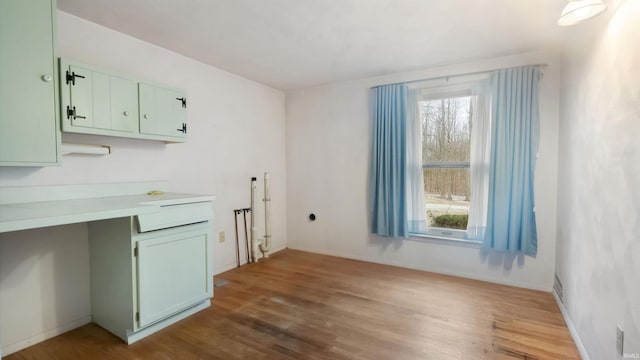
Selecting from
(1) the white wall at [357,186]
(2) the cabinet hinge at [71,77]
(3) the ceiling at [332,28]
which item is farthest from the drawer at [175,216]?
(1) the white wall at [357,186]

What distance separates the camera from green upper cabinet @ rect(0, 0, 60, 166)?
5.29ft

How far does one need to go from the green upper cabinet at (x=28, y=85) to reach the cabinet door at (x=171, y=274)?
0.83 m

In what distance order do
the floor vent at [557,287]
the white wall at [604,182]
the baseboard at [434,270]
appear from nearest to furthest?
1. the white wall at [604,182]
2. the floor vent at [557,287]
3. the baseboard at [434,270]

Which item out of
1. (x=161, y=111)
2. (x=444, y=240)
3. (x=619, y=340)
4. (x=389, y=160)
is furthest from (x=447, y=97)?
(x=161, y=111)

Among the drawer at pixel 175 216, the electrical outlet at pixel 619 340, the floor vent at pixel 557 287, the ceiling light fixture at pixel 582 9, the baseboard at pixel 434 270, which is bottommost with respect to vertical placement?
the baseboard at pixel 434 270

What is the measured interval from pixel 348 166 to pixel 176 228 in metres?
2.36

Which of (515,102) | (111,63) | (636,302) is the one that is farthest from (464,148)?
(111,63)

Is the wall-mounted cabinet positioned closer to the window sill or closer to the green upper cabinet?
the green upper cabinet

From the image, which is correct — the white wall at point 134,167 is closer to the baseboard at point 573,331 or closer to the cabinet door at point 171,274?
the cabinet door at point 171,274

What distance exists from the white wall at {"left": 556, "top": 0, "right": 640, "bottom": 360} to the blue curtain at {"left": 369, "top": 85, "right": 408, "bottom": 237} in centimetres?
152

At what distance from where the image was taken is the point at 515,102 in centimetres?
286

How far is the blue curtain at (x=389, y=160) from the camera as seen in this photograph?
3.47 metres

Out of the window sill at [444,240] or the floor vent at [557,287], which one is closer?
the floor vent at [557,287]

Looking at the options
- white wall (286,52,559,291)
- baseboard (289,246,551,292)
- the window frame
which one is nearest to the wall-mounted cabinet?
white wall (286,52,559,291)
